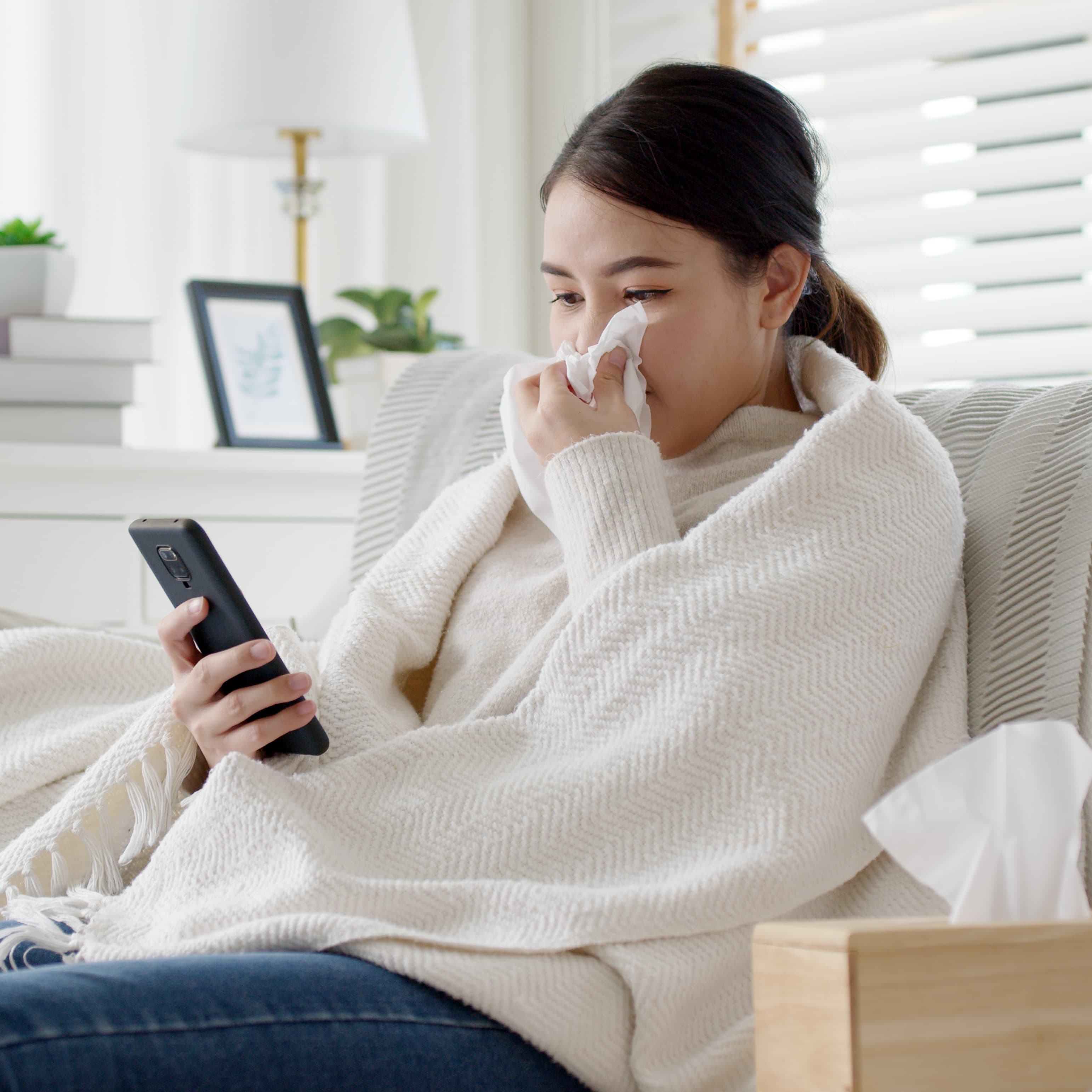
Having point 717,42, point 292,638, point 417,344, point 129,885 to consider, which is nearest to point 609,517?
point 292,638

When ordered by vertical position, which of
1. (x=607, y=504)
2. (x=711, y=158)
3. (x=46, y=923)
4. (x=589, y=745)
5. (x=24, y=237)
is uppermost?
(x=711, y=158)

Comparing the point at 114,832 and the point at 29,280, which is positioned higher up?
the point at 29,280

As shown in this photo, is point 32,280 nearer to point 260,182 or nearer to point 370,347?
point 370,347

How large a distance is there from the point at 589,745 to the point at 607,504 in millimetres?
185

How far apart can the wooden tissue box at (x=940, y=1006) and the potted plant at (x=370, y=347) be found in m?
1.52

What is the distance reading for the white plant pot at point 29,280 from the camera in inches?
68.9

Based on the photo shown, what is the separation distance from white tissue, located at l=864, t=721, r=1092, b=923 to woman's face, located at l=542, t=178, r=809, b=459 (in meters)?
0.52

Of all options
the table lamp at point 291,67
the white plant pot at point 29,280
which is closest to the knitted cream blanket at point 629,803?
the white plant pot at point 29,280

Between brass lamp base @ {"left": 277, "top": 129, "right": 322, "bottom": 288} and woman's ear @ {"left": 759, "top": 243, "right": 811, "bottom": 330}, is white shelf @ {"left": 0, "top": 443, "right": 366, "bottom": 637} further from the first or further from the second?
woman's ear @ {"left": 759, "top": 243, "right": 811, "bottom": 330}

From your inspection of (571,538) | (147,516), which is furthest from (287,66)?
(571,538)

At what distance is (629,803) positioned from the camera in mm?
819

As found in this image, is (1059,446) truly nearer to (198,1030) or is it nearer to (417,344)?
(198,1030)

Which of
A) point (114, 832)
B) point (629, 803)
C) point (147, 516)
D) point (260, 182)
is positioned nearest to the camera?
point (629, 803)

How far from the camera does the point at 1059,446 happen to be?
0.97m
